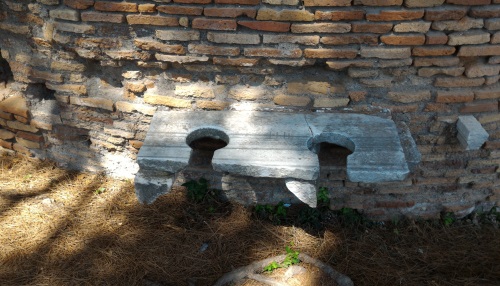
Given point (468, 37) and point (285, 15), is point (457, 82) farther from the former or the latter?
point (285, 15)

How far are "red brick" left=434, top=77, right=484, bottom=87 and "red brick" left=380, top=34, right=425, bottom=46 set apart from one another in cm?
32

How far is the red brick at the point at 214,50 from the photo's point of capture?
2.79 m

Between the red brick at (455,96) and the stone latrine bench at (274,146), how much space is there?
1.32ft

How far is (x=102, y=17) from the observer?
9.29 feet

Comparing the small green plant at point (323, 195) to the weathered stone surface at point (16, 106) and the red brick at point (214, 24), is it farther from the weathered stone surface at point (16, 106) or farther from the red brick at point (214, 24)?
the weathered stone surface at point (16, 106)

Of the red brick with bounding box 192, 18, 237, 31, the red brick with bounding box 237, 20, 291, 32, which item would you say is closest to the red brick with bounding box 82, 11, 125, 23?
the red brick with bounding box 192, 18, 237, 31

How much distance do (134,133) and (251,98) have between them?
0.95 metres

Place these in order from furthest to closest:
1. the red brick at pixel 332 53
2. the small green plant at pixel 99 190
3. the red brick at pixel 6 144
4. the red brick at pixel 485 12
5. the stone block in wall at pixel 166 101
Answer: the red brick at pixel 6 144, the small green plant at pixel 99 190, the stone block in wall at pixel 166 101, the red brick at pixel 332 53, the red brick at pixel 485 12

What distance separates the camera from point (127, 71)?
3.08m

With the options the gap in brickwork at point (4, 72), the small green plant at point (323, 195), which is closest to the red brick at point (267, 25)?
the small green plant at point (323, 195)

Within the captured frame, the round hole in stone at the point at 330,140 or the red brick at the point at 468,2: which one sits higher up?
the red brick at the point at 468,2

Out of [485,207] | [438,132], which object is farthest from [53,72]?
[485,207]

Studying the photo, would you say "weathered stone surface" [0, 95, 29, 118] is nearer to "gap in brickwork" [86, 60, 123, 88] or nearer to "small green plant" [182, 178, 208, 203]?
"gap in brickwork" [86, 60, 123, 88]

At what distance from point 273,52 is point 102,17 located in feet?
3.68
